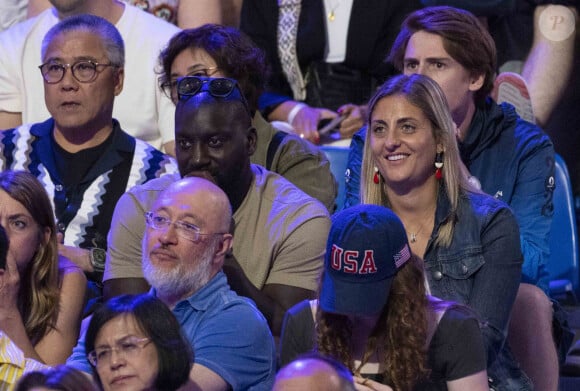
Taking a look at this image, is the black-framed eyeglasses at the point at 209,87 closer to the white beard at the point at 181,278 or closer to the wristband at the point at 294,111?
the white beard at the point at 181,278

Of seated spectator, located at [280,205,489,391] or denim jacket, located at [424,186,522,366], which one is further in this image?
denim jacket, located at [424,186,522,366]

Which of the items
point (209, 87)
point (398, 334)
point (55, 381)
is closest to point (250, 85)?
point (209, 87)

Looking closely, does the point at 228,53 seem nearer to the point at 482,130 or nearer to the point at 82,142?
the point at 82,142

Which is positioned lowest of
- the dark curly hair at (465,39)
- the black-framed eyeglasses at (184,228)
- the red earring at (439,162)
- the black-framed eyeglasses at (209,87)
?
the black-framed eyeglasses at (184,228)

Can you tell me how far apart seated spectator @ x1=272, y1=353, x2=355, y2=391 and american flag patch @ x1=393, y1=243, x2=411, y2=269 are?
15.1 inches

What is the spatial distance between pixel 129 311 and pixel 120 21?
2.02 meters

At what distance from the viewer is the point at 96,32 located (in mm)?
4023

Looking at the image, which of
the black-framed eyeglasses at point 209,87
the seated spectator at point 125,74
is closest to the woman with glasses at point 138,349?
the black-framed eyeglasses at point 209,87

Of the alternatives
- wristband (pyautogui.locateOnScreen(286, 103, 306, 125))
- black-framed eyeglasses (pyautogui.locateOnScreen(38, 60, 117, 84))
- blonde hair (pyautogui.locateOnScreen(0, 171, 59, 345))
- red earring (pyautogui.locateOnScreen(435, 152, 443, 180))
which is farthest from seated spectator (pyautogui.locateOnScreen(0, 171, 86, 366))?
wristband (pyautogui.locateOnScreen(286, 103, 306, 125))

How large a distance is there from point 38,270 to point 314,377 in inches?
44.0

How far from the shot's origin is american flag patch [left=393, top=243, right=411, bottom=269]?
281cm

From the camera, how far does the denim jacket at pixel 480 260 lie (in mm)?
3205

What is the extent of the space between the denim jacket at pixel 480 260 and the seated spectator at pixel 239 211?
361 millimetres

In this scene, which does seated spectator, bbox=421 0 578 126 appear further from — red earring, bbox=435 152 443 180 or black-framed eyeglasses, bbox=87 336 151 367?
black-framed eyeglasses, bbox=87 336 151 367
